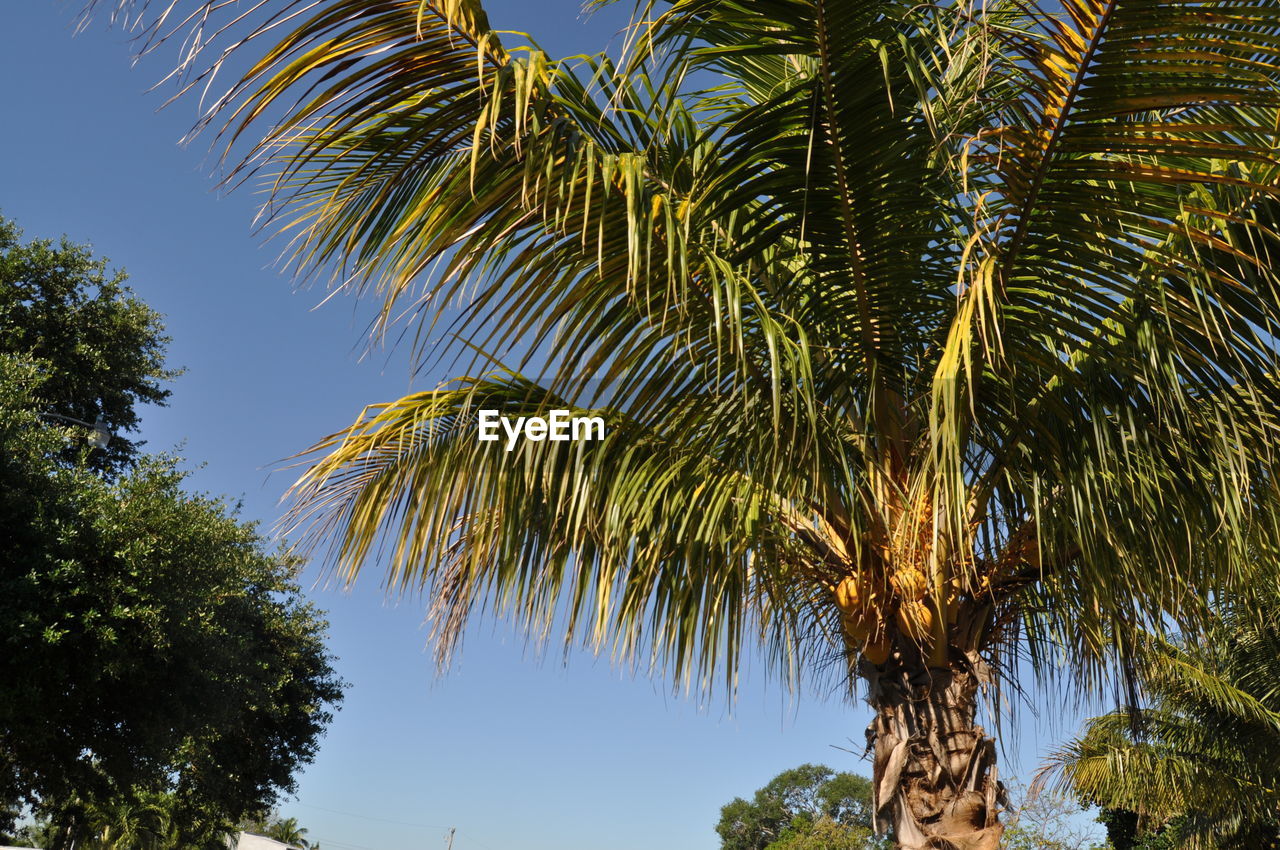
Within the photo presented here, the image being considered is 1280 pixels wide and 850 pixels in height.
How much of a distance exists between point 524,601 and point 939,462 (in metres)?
1.93

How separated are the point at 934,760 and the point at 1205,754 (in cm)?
996

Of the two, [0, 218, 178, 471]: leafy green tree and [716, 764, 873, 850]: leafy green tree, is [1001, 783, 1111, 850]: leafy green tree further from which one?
[716, 764, 873, 850]: leafy green tree

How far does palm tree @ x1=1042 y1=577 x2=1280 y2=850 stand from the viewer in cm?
1070

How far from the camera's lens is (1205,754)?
11.5 m

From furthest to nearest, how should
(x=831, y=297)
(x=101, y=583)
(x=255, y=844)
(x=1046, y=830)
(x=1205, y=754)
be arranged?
(x=255, y=844) → (x=1046, y=830) → (x=1205, y=754) → (x=101, y=583) → (x=831, y=297)

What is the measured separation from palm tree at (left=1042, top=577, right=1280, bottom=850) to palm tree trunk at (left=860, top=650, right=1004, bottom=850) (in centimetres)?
685

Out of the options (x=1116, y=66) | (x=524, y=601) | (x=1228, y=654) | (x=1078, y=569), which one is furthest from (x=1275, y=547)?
(x=1228, y=654)

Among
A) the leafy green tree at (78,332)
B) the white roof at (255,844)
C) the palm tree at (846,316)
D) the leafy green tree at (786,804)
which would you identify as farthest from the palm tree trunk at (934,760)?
the leafy green tree at (786,804)

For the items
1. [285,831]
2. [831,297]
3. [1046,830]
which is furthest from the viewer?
[285,831]

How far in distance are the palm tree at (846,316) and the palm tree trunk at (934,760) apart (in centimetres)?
1

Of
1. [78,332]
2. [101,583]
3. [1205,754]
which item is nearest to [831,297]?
[101,583]

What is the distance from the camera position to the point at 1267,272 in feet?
9.98

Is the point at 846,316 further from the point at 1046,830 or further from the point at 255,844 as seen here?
the point at 255,844

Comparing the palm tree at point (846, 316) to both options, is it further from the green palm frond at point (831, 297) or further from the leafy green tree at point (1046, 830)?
the leafy green tree at point (1046, 830)
